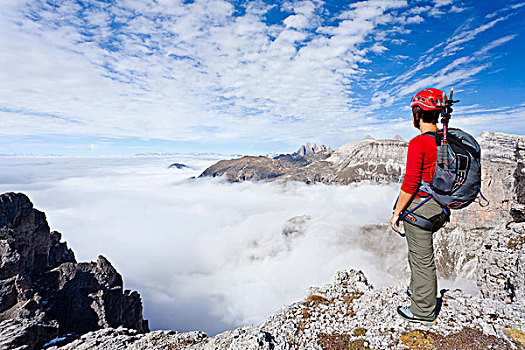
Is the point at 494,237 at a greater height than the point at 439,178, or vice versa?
the point at 439,178

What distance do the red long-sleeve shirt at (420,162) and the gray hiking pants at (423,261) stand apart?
0.49 m

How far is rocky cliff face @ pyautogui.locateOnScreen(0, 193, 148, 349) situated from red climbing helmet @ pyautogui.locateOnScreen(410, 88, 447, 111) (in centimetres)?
6900

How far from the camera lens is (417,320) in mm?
8062

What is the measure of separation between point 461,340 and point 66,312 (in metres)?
87.5

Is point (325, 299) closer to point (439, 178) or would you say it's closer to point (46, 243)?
point (439, 178)

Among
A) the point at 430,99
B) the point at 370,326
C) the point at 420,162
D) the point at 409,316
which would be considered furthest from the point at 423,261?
the point at 430,99

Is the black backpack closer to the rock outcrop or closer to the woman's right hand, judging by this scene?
the woman's right hand

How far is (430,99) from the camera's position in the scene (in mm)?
6637

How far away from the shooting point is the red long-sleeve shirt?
6.37 m

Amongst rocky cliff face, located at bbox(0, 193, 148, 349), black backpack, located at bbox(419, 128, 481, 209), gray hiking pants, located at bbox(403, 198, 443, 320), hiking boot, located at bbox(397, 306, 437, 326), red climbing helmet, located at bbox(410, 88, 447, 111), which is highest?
red climbing helmet, located at bbox(410, 88, 447, 111)

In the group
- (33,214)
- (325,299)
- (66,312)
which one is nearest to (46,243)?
(33,214)

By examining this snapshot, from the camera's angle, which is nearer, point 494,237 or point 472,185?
point 472,185

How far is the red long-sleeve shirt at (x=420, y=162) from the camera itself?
6.37 meters

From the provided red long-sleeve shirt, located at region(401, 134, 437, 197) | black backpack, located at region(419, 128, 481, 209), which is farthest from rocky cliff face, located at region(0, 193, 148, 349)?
black backpack, located at region(419, 128, 481, 209)
